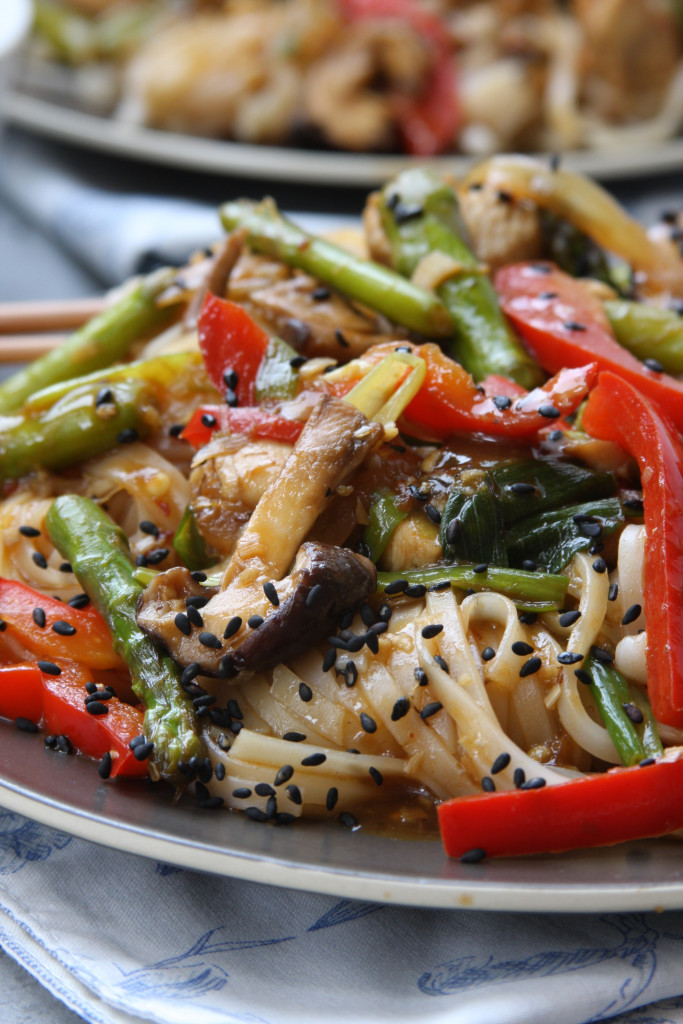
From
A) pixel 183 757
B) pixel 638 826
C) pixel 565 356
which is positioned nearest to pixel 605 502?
pixel 565 356

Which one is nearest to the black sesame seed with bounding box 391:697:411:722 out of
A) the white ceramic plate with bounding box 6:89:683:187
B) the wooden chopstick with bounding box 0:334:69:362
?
the wooden chopstick with bounding box 0:334:69:362

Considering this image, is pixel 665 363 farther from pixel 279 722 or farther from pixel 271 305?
pixel 279 722

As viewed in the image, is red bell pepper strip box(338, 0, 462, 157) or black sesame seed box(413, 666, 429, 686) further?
red bell pepper strip box(338, 0, 462, 157)

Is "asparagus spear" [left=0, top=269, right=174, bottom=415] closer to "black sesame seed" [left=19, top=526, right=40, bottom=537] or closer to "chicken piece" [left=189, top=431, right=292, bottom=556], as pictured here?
"black sesame seed" [left=19, top=526, right=40, bottom=537]

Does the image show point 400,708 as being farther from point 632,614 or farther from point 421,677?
point 632,614

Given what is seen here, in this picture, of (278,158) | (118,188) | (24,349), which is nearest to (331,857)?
(24,349)

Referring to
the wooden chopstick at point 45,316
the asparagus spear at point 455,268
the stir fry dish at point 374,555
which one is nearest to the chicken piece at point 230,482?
the stir fry dish at point 374,555

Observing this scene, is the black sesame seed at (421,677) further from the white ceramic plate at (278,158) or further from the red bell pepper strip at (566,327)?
the white ceramic plate at (278,158)
